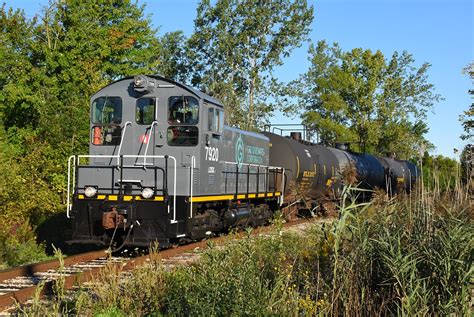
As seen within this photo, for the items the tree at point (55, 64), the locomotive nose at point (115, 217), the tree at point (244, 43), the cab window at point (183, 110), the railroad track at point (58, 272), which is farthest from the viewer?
the tree at point (244, 43)

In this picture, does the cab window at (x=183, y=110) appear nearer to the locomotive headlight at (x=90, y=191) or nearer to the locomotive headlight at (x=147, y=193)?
the locomotive headlight at (x=147, y=193)

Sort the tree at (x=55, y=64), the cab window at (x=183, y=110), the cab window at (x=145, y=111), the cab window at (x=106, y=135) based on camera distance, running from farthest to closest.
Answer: the tree at (x=55, y=64)
the cab window at (x=106, y=135)
the cab window at (x=145, y=111)
the cab window at (x=183, y=110)

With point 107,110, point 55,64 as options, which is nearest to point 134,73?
point 55,64

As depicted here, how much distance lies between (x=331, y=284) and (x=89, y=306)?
2951 millimetres

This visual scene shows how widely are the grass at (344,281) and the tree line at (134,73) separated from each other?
9222 millimetres

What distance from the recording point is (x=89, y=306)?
709 centimetres

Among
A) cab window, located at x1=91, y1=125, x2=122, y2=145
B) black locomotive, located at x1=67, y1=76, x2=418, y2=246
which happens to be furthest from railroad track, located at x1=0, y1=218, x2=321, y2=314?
cab window, located at x1=91, y1=125, x2=122, y2=145

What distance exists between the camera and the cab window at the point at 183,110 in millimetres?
13188

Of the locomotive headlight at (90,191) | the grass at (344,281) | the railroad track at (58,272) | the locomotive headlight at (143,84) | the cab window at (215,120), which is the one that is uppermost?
the locomotive headlight at (143,84)

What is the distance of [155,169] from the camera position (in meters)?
12.2

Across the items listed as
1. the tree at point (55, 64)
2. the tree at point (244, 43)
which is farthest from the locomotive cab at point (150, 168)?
the tree at point (244, 43)

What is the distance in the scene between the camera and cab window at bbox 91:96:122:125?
13.8 meters

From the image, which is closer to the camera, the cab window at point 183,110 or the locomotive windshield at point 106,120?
the cab window at point 183,110

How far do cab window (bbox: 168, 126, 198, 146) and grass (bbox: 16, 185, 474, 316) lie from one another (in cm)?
527
